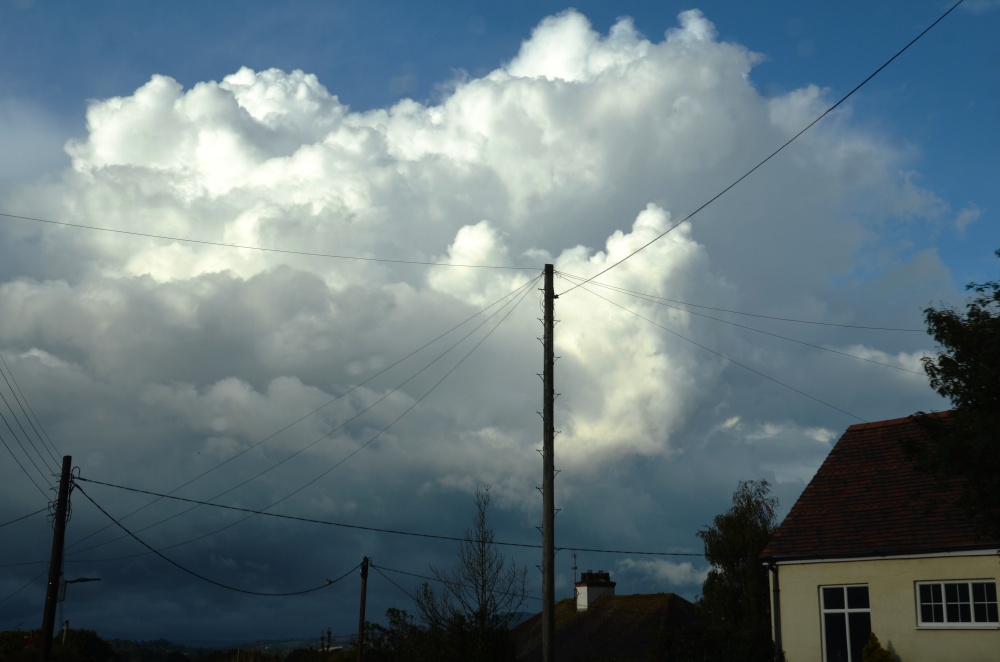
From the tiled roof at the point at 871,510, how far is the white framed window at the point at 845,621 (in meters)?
0.99

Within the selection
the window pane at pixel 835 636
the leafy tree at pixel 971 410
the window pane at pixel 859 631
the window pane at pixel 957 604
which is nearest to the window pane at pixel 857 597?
the window pane at pixel 859 631

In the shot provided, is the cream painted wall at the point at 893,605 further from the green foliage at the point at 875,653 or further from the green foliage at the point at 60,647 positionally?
the green foliage at the point at 60,647

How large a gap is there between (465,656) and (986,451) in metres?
14.9

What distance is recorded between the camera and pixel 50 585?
104ft

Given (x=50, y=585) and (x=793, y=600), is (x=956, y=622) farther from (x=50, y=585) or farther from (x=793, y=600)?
(x=50, y=585)

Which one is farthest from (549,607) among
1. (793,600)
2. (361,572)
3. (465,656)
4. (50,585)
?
(361,572)

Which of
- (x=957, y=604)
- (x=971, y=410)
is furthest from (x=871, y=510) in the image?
(x=971, y=410)

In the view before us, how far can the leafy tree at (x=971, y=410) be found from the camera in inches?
663

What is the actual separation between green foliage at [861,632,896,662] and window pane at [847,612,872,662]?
744 millimetres

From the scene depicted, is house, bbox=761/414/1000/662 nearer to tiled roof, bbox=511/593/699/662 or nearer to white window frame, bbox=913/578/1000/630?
white window frame, bbox=913/578/1000/630

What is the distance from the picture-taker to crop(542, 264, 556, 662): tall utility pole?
21.5 m

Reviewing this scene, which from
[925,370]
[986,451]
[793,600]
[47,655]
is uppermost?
[925,370]

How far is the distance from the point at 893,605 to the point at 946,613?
1.29 m

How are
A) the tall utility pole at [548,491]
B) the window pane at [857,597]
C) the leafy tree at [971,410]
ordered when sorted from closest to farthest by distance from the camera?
1. the leafy tree at [971,410]
2. the tall utility pole at [548,491]
3. the window pane at [857,597]
